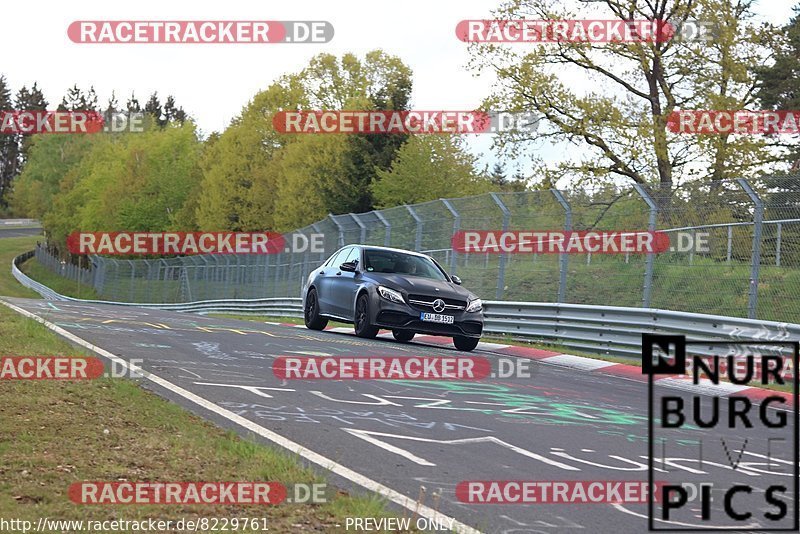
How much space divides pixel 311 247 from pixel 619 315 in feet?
49.9

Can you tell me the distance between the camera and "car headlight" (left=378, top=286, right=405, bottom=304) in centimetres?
1752

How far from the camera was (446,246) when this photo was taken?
23.4 metres

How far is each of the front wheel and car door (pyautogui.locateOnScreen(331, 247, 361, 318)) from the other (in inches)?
73.6

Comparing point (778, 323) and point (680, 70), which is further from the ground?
point (680, 70)

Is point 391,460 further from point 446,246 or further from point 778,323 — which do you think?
point 446,246

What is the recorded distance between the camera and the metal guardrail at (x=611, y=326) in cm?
1459

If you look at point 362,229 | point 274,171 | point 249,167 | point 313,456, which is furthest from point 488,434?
point 249,167

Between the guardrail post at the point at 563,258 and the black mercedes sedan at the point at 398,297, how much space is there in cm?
224

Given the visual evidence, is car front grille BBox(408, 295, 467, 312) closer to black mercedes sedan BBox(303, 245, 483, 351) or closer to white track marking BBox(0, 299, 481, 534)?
black mercedes sedan BBox(303, 245, 483, 351)

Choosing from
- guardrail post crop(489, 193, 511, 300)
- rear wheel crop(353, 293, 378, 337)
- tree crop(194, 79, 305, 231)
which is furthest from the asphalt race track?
tree crop(194, 79, 305, 231)

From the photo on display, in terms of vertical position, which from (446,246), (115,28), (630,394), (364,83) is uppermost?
(364,83)

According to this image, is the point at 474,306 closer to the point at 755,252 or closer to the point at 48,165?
the point at 755,252

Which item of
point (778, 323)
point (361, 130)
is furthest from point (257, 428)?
point (361, 130)

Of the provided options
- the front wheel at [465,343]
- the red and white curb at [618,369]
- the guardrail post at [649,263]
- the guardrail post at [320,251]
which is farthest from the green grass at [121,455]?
the guardrail post at [320,251]
